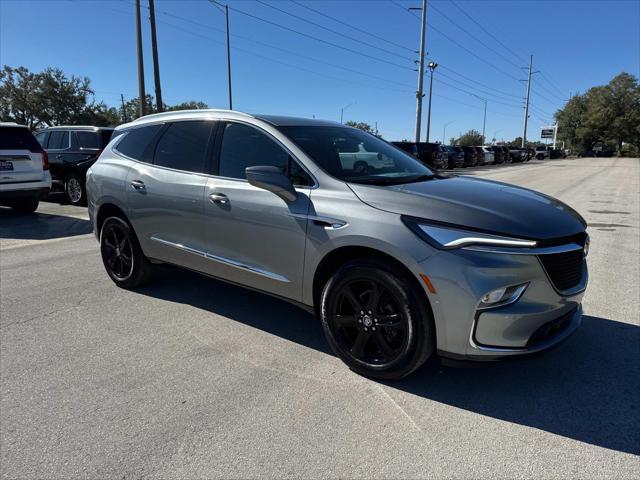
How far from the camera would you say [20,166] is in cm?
942

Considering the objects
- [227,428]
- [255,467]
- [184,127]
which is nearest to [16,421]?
[227,428]

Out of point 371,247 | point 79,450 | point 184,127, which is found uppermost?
point 184,127

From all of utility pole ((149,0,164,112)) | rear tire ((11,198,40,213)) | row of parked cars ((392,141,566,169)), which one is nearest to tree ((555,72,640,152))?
row of parked cars ((392,141,566,169))

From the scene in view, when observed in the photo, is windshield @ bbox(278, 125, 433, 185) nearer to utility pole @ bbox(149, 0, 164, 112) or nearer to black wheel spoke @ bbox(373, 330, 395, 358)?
black wheel spoke @ bbox(373, 330, 395, 358)

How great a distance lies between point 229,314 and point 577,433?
9.55 ft

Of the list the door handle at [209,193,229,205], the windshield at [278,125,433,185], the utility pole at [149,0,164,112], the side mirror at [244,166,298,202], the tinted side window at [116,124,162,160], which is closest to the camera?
the side mirror at [244,166,298,202]

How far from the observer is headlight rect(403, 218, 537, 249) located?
2670 mm

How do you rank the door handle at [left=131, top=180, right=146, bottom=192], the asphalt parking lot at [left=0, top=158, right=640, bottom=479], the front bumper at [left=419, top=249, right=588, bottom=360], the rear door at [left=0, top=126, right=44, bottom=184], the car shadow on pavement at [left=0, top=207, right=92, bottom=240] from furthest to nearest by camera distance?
the rear door at [left=0, top=126, right=44, bottom=184], the car shadow on pavement at [left=0, top=207, right=92, bottom=240], the door handle at [left=131, top=180, right=146, bottom=192], the front bumper at [left=419, top=249, right=588, bottom=360], the asphalt parking lot at [left=0, top=158, right=640, bottom=479]

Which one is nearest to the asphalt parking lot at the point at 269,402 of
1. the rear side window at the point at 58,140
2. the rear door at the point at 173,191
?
the rear door at the point at 173,191

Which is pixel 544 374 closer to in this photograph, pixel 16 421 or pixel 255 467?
pixel 255 467

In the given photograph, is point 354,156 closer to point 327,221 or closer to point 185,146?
point 327,221

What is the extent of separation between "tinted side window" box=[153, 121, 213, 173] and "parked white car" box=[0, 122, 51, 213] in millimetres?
6555

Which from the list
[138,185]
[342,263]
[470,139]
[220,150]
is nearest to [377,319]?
[342,263]

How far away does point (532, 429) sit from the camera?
8.77 ft
